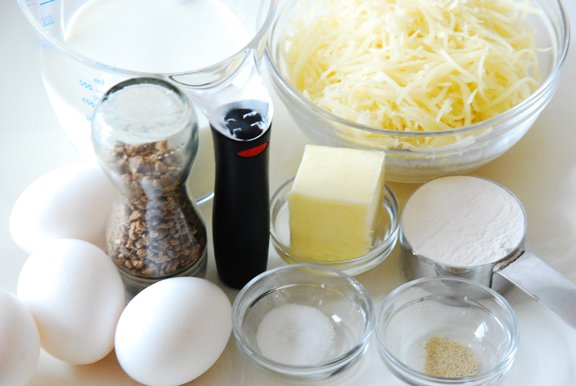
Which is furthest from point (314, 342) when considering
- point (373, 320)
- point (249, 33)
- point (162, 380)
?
point (249, 33)

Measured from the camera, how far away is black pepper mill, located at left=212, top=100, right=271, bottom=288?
1.12m

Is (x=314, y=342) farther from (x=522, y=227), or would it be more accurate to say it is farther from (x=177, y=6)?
(x=177, y=6)

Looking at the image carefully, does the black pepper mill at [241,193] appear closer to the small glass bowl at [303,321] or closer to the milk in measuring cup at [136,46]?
the small glass bowl at [303,321]

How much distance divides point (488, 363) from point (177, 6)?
0.68 metres

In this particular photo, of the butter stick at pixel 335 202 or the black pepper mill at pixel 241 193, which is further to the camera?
the butter stick at pixel 335 202

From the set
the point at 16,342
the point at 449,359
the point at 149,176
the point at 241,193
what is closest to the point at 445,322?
the point at 449,359

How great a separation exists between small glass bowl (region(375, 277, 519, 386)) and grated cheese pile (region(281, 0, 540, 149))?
0.72 ft

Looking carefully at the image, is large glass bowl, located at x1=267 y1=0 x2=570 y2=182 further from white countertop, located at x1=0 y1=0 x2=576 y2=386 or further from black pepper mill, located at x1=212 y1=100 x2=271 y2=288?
black pepper mill, located at x1=212 y1=100 x2=271 y2=288

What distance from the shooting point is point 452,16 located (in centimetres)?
143

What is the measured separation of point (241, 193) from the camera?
3.92ft

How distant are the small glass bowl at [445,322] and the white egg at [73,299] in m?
0.35

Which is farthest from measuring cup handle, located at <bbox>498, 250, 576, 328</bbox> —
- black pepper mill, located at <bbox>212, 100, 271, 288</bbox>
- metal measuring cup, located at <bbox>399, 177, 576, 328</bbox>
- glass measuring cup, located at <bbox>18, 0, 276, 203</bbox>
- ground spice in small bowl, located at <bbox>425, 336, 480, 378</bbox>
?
glass measuring cup, located at <bbox>18, 0, 276, 203</bbox>

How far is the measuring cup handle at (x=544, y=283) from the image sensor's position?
1.21 meters

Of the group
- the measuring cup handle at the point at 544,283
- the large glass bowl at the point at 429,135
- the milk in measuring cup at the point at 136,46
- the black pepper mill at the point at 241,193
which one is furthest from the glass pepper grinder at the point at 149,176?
the measuring cup handle at the point at 544,283
